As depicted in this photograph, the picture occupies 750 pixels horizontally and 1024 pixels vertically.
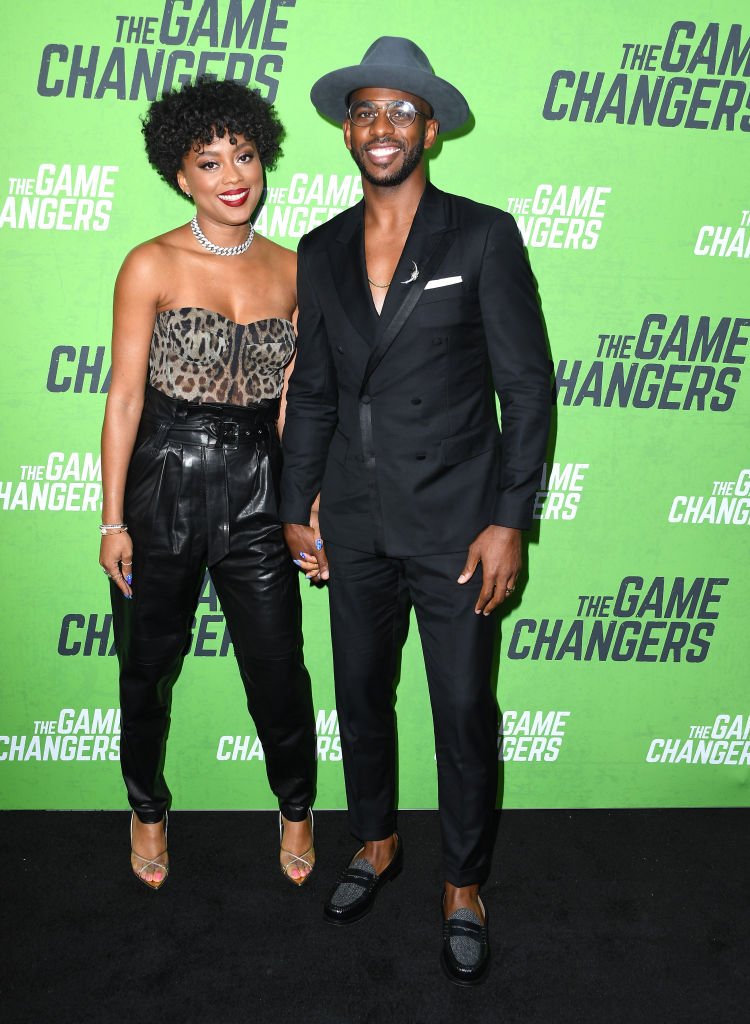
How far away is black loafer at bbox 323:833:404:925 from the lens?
2.75m

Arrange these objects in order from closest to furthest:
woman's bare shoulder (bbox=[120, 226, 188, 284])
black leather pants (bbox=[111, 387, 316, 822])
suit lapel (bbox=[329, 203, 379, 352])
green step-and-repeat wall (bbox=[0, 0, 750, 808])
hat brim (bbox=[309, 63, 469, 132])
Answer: hat brim (bbox=[309, 63, 469, 132]) → suit lapel (bbox=[329, 203, 379, 352]) → woman's bare shoulder (bbox=[120, 226, 188, 284]) → black leather pants (bbox=[111, 387, 316, 822]) → green step-and-repeat wall (bbox=[0, 0, 750, 808])

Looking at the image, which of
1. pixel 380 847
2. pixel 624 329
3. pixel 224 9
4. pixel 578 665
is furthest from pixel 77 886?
pixel 224 9

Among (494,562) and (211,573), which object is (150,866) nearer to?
(211,573)

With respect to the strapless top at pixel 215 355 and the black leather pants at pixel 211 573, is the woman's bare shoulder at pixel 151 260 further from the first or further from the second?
the black leather pants at pixel 211 573

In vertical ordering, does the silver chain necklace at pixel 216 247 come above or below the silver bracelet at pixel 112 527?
above

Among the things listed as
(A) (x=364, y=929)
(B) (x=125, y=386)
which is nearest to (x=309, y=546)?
(B) (x=125, y=386)

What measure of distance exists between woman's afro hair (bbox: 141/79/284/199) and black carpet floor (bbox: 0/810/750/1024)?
7.23ft

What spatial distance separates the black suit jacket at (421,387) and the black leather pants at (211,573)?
126 millimetres

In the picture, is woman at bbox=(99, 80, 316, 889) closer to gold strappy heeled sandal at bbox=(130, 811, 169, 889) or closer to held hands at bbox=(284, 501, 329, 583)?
held hands at bbox=(284, 501, 329, 583)

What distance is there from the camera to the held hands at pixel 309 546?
2.65 metres

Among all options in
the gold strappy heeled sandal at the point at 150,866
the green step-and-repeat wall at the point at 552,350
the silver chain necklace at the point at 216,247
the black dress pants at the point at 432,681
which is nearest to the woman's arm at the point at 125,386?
the silver chain necklace at the point at 216,247

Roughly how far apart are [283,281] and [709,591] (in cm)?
185

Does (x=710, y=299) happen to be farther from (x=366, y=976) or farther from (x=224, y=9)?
(x=366, y=976)

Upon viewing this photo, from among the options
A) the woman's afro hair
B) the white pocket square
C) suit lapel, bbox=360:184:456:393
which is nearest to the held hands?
suit lapel, bbox=360:184:456:393
